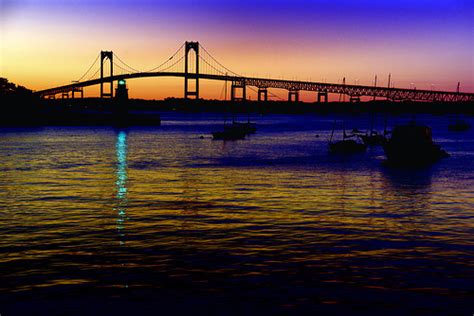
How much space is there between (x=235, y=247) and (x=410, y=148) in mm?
37764

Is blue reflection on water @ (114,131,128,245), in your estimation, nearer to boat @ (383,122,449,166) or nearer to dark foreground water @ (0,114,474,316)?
dark foreground water @ (0,114,474,316)

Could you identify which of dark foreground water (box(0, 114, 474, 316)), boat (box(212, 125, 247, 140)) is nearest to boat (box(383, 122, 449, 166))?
dark foreground water (box(0, 114, 474, 316))

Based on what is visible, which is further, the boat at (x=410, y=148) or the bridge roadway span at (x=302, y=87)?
the bridge roadway span at (x=302, y=87)

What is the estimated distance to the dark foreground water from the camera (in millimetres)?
11930

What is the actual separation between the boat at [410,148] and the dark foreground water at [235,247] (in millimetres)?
16351

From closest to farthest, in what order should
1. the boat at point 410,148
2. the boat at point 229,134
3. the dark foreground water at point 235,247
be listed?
the dark foreground water at point 235,247
the boat at point 410,148
the boat at point 229,134

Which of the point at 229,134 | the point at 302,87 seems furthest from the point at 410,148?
the point at 302,87

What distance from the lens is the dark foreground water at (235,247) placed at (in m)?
11.9

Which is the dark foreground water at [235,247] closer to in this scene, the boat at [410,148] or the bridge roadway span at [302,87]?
the boat at [410,148]

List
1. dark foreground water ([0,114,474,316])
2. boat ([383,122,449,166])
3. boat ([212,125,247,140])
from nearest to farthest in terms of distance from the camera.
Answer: dark foreground water ([0,114,474,316]) → boat ([383,122,449,166]) → boat ([212,125,247,140])

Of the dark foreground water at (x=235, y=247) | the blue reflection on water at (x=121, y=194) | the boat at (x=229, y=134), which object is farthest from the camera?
the boat at (x=229, y=134)

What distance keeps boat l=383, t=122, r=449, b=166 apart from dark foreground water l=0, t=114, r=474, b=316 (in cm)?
1635

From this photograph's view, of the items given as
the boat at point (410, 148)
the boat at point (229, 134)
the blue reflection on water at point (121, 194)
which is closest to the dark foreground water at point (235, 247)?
the blue reflection on water at point (121, 194)

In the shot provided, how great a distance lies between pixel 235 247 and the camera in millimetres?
16750
